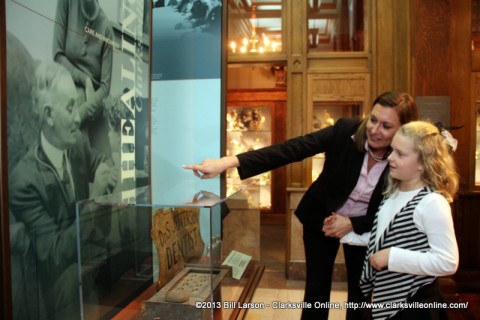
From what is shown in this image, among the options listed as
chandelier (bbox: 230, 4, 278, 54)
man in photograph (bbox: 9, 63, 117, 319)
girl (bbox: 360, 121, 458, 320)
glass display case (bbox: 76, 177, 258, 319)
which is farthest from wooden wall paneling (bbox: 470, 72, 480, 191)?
man in photograph (bbox: 9, 63, 117, 319)

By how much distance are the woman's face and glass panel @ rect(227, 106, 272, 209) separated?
621cm

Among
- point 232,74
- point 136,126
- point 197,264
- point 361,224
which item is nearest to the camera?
point 197,264

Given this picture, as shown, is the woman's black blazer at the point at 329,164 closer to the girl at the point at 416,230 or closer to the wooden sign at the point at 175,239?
the girl at the point at 416,230

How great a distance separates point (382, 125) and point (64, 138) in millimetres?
1678

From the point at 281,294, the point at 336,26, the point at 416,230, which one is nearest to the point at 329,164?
the point at 416,230

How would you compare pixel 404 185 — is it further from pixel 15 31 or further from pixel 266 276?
pixel 266 276

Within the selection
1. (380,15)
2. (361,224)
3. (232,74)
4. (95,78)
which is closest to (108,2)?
(95,78)

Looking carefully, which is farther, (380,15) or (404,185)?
(380,15)

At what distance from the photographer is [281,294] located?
4398 mm

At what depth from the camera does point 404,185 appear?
1.84 meters

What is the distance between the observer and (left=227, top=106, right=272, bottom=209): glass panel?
8242mm

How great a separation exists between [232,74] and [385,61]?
4.23 meters

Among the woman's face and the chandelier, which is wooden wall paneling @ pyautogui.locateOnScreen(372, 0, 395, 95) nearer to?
the chandelier

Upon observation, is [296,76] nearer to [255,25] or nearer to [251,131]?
[255,25]
